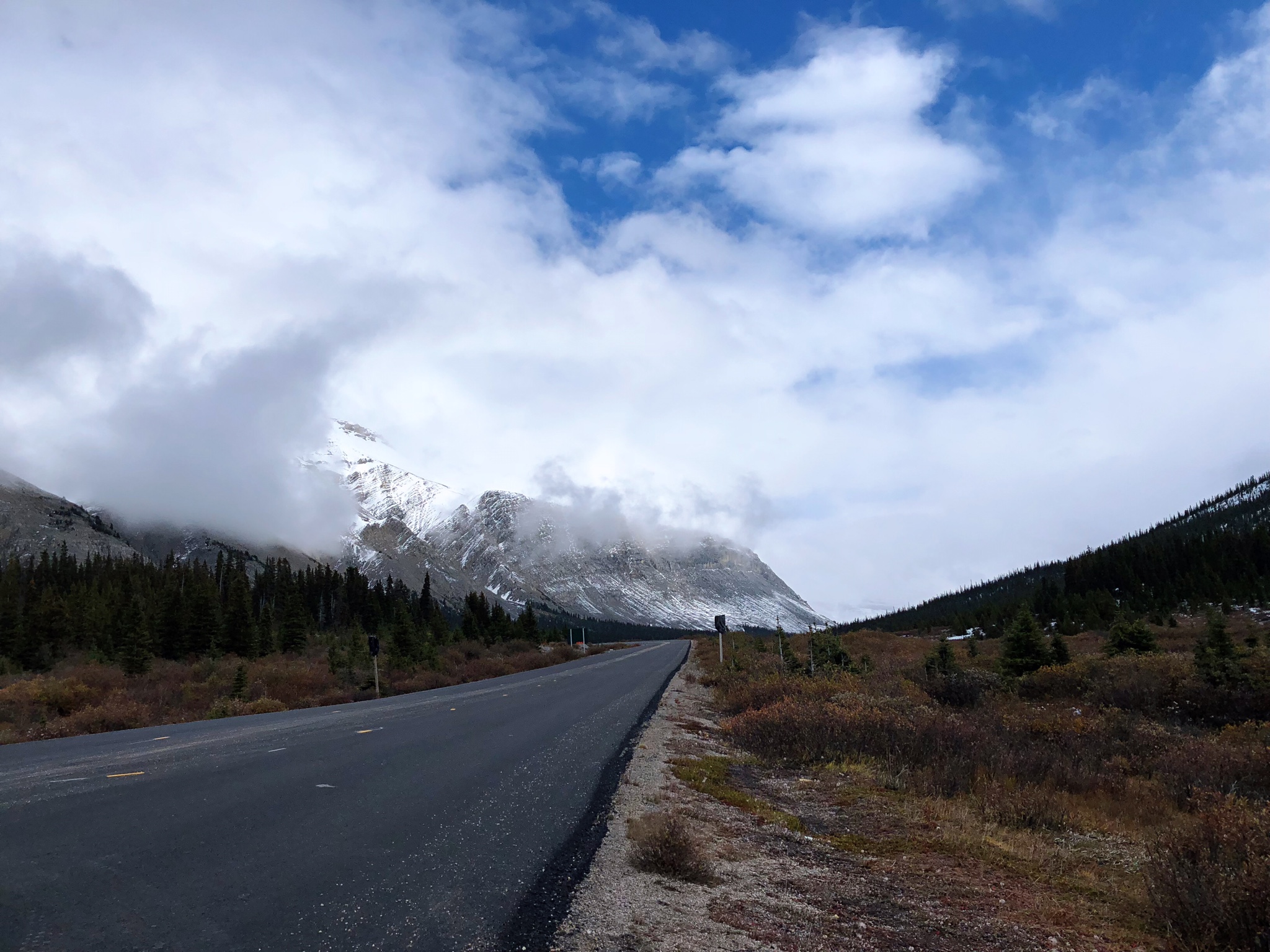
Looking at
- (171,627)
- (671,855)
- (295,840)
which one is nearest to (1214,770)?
(671,855)

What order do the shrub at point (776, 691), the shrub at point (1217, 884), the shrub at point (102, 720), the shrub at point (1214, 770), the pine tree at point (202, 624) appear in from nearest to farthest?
the shrub at point (1217, 884)
the shrub at point (1214, 770)
the shrub at point (102, 720)
the shrub at point (776, 691)
the pine tree at point (202, 624)

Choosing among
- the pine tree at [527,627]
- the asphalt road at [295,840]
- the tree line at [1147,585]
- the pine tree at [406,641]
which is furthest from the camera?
the pine tree at [527,627]

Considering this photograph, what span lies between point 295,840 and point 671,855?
352cm

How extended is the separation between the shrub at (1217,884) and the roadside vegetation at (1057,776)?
1 cm

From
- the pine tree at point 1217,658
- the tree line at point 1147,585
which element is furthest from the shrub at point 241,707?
the tree line at point 1147,585

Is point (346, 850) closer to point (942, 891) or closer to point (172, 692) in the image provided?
point (942, 891)

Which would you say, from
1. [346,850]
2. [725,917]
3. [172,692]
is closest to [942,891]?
[725,917]

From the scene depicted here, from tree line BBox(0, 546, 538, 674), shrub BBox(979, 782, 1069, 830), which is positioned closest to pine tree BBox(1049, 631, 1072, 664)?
shrub BBox(979, 782, 1069, 830)

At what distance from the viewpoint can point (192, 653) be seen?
56.5m

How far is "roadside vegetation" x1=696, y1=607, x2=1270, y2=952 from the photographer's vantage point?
5918mm

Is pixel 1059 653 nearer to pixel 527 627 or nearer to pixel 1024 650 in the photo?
pixel 1024 650

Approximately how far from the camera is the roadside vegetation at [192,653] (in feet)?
76.2

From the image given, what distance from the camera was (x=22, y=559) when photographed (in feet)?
609

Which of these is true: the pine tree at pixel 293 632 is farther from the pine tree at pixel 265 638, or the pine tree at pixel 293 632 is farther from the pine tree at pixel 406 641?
the pine tree at pixel 406 641
